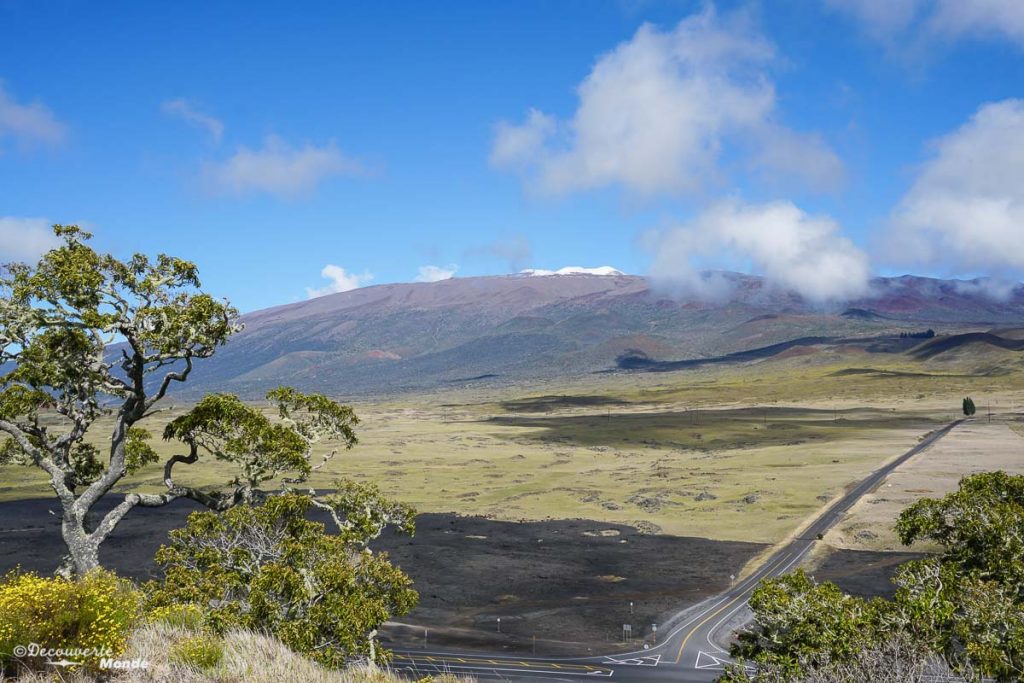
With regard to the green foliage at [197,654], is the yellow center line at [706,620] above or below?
below

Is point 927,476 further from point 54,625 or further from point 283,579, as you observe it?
point 54,625

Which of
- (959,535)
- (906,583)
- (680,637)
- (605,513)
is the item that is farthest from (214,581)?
(605,513)

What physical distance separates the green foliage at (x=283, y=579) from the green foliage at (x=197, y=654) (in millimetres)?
7985

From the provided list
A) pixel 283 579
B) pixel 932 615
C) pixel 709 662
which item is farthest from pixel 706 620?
pixel 283 579

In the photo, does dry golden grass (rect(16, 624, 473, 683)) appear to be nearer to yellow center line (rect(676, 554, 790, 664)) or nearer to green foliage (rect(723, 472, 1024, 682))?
green foliage (rect(723, 472, 1024, 682))

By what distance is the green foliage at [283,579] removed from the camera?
2289 centimetres

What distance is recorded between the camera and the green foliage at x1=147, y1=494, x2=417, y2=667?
22.9m

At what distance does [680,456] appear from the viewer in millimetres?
153750

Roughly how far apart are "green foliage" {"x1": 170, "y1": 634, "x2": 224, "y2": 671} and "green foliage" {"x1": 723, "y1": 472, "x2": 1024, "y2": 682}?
14.1m

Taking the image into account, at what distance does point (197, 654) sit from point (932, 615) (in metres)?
18.8

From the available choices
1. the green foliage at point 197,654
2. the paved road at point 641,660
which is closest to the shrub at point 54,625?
the green foliage at point 197,654

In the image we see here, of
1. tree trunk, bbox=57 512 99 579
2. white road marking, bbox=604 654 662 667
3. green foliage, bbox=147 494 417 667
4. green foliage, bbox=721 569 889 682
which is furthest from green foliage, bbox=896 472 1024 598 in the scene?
tree trunk, bbox=57 512 99 579

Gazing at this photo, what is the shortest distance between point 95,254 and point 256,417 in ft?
22.8

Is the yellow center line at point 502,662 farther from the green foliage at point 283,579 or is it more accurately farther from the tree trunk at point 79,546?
the tree trunk at point 79,546
